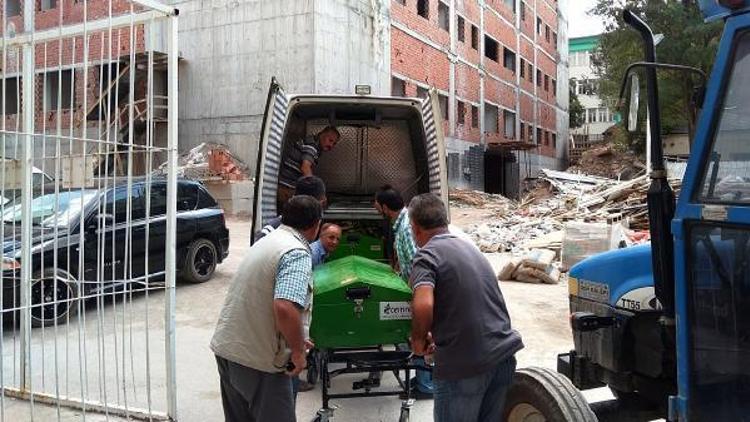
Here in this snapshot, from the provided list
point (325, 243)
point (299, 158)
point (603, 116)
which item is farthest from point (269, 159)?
point (603, 116)

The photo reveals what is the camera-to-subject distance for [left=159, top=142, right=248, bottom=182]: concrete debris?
19359 mm

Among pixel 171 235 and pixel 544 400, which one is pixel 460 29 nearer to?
pixel 171 235

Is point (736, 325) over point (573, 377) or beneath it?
over

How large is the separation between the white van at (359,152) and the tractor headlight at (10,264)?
6.22 ft

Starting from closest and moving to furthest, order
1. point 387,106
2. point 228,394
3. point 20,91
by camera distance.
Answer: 1. point 228,394
2. point 20,91
3. point 387,106

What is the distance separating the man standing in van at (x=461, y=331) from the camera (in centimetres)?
289

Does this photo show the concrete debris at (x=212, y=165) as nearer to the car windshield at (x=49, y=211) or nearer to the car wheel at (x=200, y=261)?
the car wheel at (x=200, y=261)

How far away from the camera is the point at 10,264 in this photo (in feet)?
17.1

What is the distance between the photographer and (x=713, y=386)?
250 cm

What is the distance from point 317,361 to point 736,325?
9.21 feet

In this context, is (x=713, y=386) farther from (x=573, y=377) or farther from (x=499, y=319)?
(x=573, y=377)

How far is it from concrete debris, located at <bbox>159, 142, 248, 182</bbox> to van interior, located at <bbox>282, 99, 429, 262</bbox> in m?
12.3

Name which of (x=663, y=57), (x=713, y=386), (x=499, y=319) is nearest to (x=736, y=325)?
(x=713, y=386)

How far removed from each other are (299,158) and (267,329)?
3.67m
